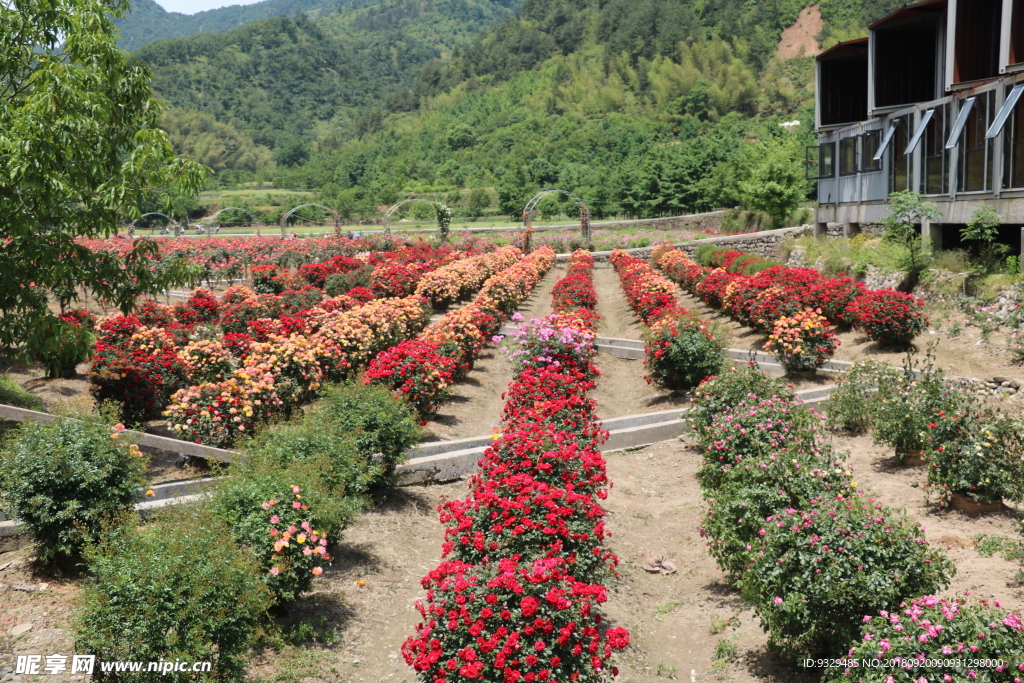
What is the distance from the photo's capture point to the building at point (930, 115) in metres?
12.8

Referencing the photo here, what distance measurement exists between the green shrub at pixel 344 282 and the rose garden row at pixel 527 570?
38.9 ft

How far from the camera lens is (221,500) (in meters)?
5.06

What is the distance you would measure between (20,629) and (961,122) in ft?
52.0

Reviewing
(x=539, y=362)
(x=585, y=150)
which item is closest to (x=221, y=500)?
(x=539, y=362)

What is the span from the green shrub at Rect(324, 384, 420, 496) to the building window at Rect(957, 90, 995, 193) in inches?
468

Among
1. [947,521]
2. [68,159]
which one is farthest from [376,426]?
[947,521]

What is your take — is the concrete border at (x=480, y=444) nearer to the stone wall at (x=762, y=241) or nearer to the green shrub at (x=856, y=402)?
the green shrub at (x=856, y=402)

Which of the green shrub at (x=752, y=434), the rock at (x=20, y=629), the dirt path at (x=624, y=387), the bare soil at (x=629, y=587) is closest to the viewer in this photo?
the rock at (x=20, y=629)

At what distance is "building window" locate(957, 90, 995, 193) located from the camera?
13344 mm

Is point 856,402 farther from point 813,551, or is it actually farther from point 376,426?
point 376,426

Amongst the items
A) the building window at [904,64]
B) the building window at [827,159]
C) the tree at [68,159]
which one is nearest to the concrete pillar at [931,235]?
the building window at [904,64]

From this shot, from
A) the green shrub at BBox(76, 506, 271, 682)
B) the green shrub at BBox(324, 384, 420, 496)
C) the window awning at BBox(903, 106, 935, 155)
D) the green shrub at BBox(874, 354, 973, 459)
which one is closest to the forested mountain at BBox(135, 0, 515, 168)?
the window awning at BBox(903, 106, 935, 155)

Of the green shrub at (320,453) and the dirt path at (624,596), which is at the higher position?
the green shrub at (320,453)

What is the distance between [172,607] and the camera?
3.73 metres
